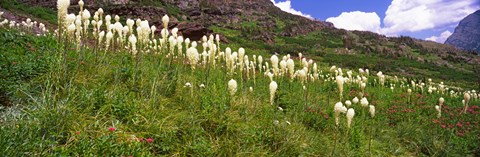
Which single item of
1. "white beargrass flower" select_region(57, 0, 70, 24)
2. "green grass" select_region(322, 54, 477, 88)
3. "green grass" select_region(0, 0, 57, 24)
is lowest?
"green grass" select_region(322, 54, 477, 88)

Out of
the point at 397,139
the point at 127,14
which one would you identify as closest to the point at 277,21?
the point at 127,14

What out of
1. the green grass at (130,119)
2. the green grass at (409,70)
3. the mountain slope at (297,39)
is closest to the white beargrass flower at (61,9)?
the green grass at (130,119)

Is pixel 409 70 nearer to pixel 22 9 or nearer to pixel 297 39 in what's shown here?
pixel 297 39

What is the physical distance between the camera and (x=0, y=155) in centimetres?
272

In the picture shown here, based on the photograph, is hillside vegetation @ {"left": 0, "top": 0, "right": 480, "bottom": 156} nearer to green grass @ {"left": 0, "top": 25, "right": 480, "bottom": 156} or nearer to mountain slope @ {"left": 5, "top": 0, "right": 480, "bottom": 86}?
green grass @ {"left": 0, "top": 25, "right": 480, "bottom": 156}

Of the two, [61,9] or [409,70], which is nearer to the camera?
[61,9]

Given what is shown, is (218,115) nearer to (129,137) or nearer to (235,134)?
(235,134)

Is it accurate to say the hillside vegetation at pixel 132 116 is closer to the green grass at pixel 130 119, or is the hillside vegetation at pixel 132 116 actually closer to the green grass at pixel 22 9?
the green grass at pixel 130 119

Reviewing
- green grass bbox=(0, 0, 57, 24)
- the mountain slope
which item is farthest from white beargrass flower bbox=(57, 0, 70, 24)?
the mountain slope

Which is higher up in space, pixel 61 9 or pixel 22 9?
pixel 22 9

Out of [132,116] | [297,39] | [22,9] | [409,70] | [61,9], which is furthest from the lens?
[297,39]

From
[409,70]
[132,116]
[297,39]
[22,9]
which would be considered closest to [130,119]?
[132,116]

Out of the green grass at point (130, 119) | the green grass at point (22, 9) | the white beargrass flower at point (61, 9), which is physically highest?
the green grass at point (22, 9)

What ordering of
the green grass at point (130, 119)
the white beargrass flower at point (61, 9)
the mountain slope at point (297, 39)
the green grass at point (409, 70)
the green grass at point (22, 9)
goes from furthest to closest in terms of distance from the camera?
1. the mountain slope at point (297, 39)
2. the green grass at point (409, 70)
3. the green grass at point (22, 9)
4. the white beargrass flower at point (61, 9)
5. the green grass at point (130, 119)
